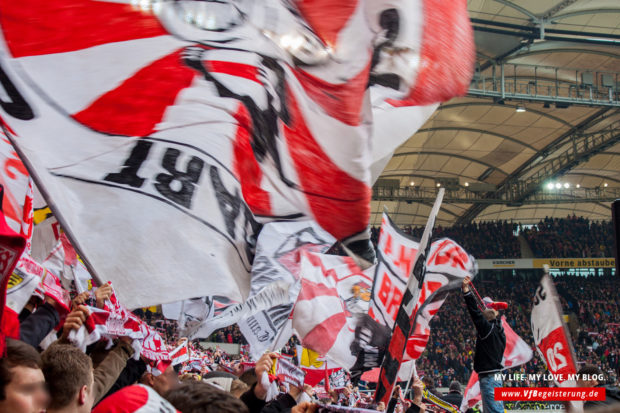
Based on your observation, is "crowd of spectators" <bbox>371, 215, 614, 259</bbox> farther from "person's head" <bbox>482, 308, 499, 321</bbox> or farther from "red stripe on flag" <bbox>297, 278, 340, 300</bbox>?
"person's head" <bbox>482, 308, 499, 321</bbox>

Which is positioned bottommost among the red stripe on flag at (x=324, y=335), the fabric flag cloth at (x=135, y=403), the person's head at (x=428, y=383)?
the person's head at (x=428, y=383)

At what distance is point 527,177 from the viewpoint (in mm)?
31656

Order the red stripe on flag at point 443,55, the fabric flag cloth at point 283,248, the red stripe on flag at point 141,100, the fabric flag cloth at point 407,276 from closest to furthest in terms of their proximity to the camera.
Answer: the red stripe on flag at point 141,100, the red stripe on flag at point 443,55, the fabric flag cloth at point 283,248, the fabric flag cloth at point 407,276

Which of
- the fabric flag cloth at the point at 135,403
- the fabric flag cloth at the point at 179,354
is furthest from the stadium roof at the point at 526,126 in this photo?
the fabric flag cloth at the point at 135,403

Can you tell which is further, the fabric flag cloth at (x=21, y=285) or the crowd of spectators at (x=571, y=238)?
the crowd of spectators at (x=571, y=238)

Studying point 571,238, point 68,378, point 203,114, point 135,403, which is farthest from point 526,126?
point 135,403

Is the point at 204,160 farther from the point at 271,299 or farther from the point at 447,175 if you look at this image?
the point at 447,175

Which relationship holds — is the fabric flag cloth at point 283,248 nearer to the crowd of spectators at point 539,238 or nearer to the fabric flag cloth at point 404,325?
the fabric flag cloth at point 404,325

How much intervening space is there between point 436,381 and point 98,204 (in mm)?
24477

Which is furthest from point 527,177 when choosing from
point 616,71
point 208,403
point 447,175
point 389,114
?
A: point 208,403

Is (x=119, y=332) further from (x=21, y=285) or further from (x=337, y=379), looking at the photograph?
(x=337, y=379)

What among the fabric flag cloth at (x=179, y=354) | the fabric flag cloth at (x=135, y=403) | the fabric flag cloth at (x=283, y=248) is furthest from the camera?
the fabric flag cloth at (x=179, y=354)

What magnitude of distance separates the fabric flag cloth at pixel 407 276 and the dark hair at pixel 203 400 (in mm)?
4816

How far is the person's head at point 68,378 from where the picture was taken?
229 cm
